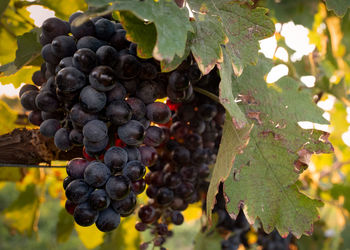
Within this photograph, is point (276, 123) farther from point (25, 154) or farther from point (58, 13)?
point (58, 13)

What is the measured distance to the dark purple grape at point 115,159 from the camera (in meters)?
0.66

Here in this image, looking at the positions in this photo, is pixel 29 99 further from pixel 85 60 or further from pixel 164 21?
pixel 164 21

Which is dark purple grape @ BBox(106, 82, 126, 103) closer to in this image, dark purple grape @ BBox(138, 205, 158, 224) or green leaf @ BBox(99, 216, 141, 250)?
dark purple grape @ BBox(138, 205, 158, 224)

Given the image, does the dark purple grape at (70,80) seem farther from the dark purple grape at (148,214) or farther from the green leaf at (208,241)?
the green leaf at (208,241)

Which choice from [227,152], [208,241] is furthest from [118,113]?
[208,241]

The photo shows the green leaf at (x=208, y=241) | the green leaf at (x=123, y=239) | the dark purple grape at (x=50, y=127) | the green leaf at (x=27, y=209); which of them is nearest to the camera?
the dark purple grape at (x=50, y=127)

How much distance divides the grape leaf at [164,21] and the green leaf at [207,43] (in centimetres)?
5

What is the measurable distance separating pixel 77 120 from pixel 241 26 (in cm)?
41

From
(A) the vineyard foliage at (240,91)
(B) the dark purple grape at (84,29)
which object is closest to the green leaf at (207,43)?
(A) the vineyard foliage at (240,91)

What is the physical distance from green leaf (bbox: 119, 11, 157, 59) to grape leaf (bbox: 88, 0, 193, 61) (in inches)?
2.0

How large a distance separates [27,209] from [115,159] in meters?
1.27

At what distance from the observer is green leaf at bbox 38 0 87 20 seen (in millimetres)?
1201

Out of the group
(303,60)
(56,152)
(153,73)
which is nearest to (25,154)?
(56,152)

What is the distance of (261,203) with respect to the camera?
828 millimetres
